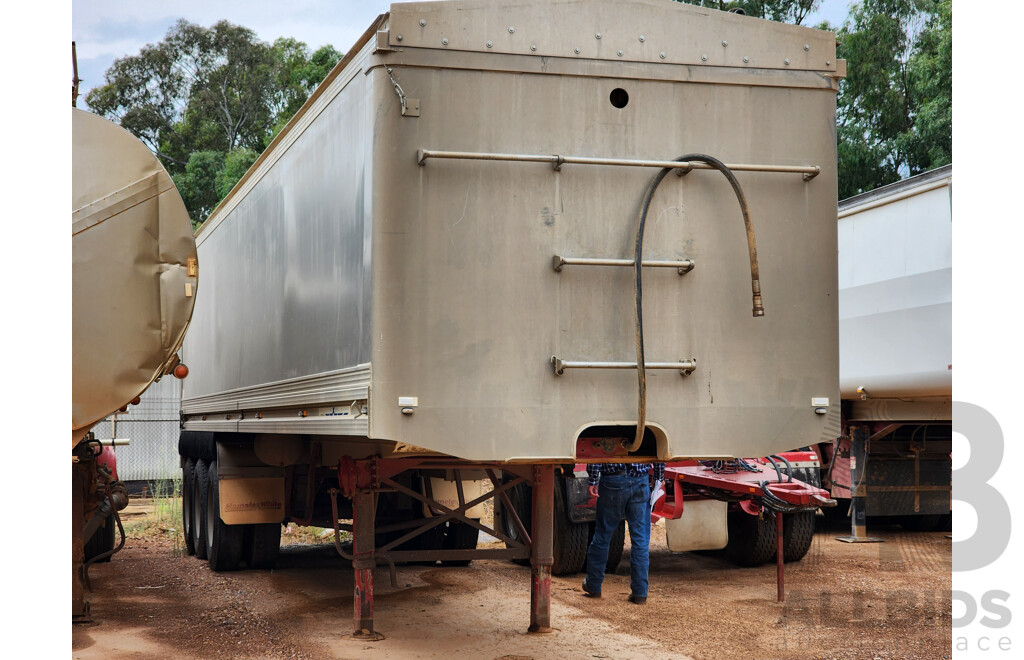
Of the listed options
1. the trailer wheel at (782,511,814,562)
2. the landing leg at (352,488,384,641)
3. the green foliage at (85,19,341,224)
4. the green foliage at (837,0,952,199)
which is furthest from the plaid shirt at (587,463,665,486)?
the green foliage at (85,19,341,224)

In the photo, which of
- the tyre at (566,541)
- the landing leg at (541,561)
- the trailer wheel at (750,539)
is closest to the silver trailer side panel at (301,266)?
the landing leg at (541,561)

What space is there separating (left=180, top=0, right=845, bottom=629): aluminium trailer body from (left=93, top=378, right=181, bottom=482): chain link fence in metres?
14.5

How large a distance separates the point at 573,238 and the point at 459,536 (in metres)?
5.91

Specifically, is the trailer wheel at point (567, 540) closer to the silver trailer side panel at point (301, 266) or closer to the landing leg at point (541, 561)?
the landing leg at point (541, 561)

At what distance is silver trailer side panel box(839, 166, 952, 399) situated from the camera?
410 inches

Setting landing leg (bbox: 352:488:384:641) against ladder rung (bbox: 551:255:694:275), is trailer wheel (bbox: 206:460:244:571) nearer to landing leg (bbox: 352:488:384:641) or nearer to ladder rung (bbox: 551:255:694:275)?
landing leg (bbox: 352:488:384:641)

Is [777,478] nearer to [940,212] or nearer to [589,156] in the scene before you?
[940,212]

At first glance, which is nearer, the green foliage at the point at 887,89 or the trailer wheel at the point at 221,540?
the trailer wheel at the point at 221,540

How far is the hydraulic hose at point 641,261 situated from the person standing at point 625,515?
2990 millimetres

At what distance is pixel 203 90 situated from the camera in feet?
114

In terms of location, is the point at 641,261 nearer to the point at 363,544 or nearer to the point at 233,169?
the point at 363,544

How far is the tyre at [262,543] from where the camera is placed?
1067cm

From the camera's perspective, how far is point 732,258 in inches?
231

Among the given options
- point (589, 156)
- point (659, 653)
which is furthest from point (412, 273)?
point (659, 653)
